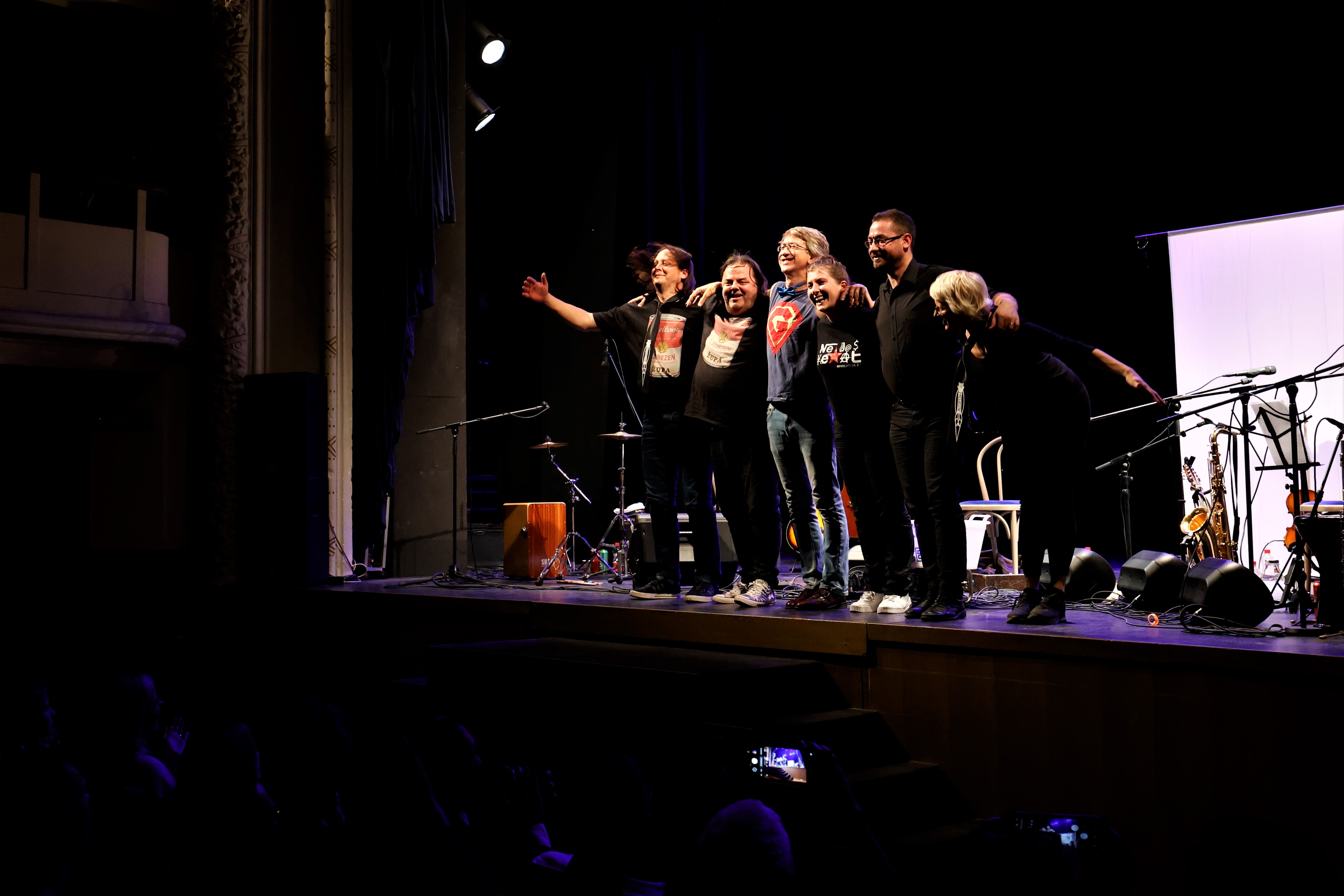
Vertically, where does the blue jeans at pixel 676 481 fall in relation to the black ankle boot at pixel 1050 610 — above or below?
above

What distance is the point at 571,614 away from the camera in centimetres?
489

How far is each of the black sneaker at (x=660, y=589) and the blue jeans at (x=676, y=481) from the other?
1.1 inches

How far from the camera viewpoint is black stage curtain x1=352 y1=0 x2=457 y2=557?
7328mm

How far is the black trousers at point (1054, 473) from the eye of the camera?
12.9ft

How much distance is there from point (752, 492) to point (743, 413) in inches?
14.9

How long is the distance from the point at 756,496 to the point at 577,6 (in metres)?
7.43

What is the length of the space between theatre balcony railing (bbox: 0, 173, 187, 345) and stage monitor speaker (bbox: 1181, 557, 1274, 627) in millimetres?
8959

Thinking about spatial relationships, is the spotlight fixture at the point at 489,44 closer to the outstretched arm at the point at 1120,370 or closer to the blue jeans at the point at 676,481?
the blue jeans at the point at 676,481

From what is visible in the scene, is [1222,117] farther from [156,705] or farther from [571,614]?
[156,705]

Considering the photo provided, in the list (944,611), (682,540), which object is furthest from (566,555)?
(944,611)

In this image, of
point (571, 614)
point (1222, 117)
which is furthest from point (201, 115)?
point (1222, 117)

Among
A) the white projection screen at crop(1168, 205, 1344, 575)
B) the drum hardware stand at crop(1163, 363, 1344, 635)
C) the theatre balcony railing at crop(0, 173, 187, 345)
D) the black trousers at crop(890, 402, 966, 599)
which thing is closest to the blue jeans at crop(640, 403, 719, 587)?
the black trousers at crop(890, 402, 966, 599)

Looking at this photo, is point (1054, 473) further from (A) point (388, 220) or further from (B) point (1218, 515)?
(A) point (388, 220)

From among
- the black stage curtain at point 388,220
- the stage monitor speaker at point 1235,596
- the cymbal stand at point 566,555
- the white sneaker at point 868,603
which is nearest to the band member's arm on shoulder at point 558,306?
the cymbal stand at point 566,555
